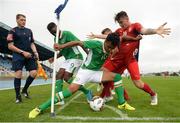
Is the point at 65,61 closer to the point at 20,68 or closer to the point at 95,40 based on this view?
the point at 20,68

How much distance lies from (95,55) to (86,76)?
484 mm

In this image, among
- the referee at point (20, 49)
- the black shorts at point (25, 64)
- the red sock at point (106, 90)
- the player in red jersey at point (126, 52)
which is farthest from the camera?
the black shorts at point (25, 64)

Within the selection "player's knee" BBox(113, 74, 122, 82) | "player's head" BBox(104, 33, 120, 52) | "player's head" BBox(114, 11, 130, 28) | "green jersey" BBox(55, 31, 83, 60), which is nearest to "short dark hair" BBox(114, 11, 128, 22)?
"player's head" BBox(114, 11, 130, 28)

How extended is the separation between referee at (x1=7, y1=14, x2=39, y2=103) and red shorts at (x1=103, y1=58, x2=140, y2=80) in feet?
6.89

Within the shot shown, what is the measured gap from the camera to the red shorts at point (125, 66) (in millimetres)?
8586

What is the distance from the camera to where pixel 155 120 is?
640cm

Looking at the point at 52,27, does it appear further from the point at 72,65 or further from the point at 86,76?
the point at 86,76

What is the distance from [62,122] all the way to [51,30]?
3237 mm

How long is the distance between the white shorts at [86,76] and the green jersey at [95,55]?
0.34 ft

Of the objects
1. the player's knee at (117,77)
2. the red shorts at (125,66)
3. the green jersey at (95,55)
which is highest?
the green jersey at (95,55)

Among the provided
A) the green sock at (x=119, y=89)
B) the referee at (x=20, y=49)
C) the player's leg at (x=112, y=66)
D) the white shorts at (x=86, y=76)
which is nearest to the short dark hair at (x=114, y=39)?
the white shorts at (x=86, y=76)

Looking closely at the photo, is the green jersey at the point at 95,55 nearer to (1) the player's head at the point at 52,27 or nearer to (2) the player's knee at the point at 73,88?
(2) the player's knee at the point at 73,88

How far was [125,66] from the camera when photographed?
29.1ft

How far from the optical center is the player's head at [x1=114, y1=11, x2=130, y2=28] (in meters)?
8.18
